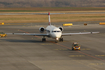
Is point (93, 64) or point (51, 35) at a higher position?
point (51, 35)

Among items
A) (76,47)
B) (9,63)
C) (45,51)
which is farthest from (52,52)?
(9,63)

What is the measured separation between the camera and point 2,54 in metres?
35.3

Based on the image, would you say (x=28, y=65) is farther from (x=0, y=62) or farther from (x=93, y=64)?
(x=93, y=64)

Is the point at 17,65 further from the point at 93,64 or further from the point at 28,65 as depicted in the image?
the point at 93,64

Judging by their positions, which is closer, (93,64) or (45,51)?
(93,64)

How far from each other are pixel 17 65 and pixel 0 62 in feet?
9.06

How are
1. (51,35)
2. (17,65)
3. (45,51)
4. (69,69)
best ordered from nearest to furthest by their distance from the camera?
(69,69), (17,65), (45,51), (51,35)

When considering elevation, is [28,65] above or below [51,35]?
below

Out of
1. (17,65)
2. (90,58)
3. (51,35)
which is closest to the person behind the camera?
(17,65)

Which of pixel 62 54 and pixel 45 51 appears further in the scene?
pixel 45 51

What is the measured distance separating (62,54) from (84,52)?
3.75 metres

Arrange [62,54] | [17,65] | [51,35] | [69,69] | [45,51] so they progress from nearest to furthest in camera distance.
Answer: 1. [69,69]
2. [17,65]
3. [62,54]
4. [45,51]
5. [51,35]

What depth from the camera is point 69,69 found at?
26391mm

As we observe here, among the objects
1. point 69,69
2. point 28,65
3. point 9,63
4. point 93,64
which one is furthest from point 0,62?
point 93,64
